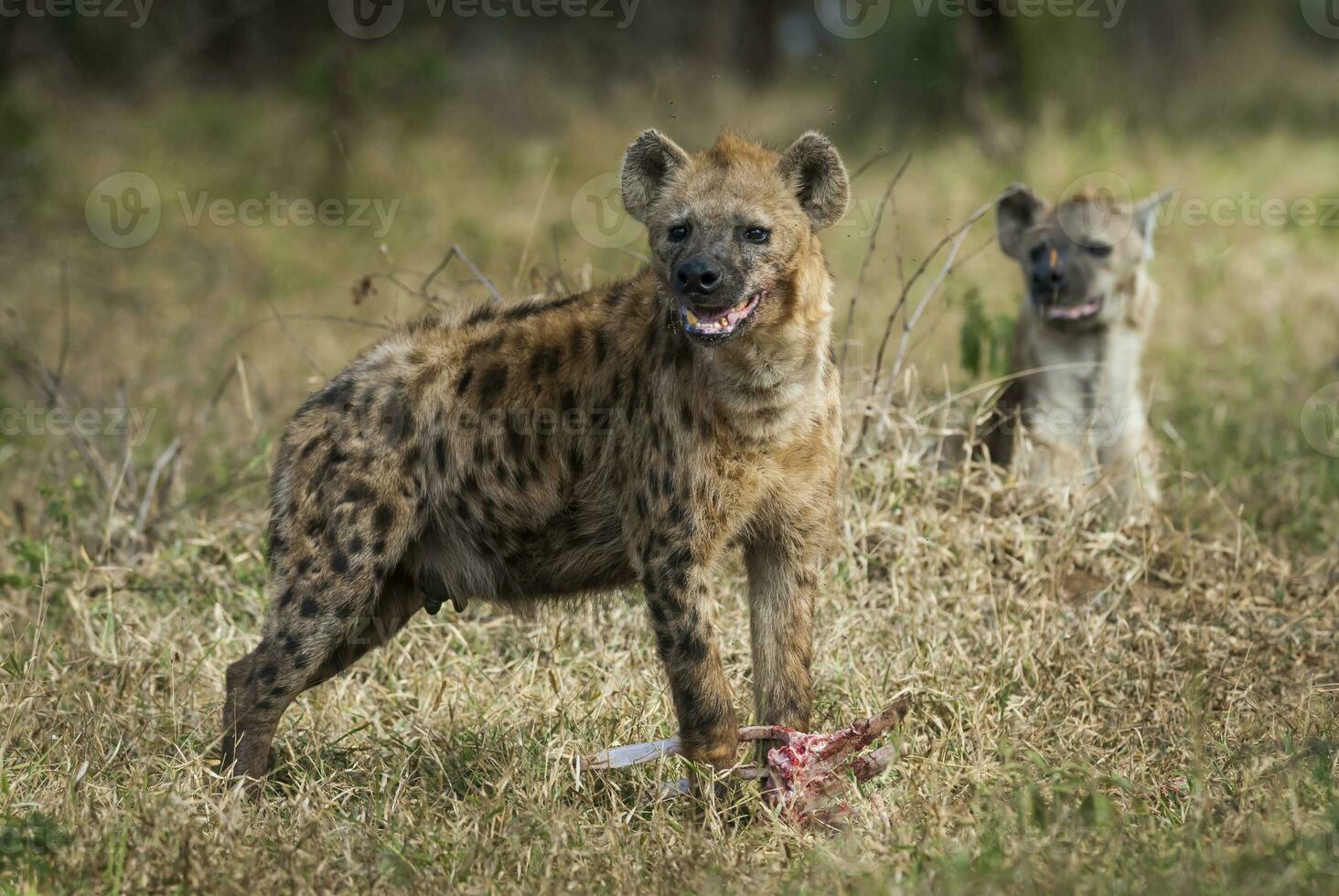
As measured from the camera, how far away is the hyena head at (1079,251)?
6238mm

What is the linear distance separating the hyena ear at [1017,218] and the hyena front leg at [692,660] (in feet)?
10.7

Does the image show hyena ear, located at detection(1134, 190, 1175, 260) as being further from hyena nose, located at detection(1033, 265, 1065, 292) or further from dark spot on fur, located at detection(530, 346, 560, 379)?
dark spot on fur, located at detection(530, 346, 560, 379)

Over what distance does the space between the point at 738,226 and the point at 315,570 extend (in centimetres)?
135

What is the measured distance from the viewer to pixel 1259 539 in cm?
566

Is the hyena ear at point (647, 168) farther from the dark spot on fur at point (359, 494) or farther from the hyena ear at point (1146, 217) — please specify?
the hyena ear at point (1146, 217)

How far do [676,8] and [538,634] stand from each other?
750 inches

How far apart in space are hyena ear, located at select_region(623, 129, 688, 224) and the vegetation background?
0.74 metres

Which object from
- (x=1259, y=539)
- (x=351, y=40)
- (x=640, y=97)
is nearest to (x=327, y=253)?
(x=351, y=40)

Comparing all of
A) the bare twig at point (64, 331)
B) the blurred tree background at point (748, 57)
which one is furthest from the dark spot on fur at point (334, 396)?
the blurred tree background at point (748, 57)

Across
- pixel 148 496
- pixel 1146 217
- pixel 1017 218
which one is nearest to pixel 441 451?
pixel 148 496

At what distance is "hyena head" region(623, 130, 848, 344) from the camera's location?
366cm

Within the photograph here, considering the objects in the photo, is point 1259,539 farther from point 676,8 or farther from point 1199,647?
point 676,8

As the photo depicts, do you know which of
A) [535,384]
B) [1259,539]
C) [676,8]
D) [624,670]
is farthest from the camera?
[676,8]

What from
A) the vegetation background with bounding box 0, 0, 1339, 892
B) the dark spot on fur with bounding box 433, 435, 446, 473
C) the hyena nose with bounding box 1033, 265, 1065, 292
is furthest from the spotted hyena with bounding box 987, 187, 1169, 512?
the dark spot on fur with bounding box 433, 435, 446, 473
